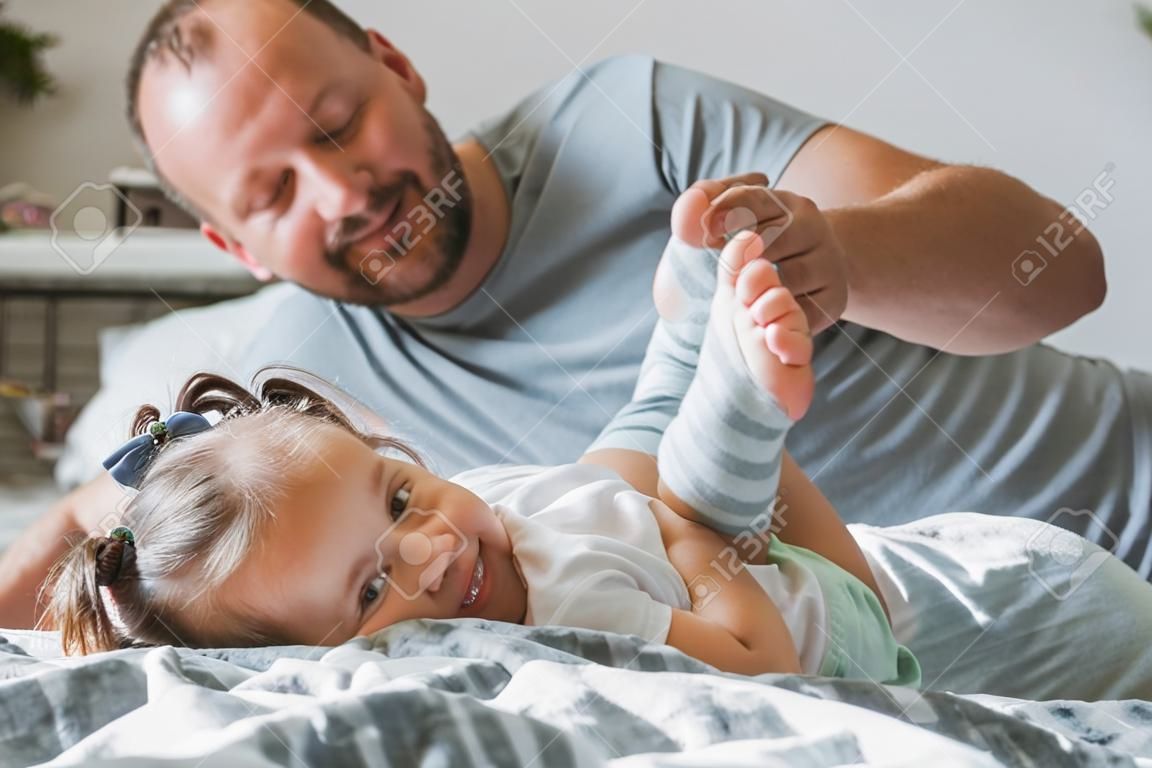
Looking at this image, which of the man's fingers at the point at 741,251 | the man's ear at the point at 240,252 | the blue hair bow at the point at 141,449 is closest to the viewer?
the man's fingers at the point at 741,251

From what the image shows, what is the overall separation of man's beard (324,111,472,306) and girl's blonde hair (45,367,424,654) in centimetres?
51

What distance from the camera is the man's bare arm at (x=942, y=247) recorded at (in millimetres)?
777

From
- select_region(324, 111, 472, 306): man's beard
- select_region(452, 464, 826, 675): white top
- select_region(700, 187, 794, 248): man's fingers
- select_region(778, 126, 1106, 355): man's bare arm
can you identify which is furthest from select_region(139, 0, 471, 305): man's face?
select_region(700, 187, 794, 248): man's fingers

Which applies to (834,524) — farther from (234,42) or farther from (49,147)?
(49,147)

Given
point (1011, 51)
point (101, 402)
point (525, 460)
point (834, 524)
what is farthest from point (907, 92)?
point (101, 402)

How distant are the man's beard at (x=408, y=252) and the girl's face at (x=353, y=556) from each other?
0.57 meters

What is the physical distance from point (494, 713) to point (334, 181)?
2.62 feet

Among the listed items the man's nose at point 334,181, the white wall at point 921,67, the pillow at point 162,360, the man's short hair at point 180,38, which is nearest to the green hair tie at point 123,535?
the man's nose at point 334,181

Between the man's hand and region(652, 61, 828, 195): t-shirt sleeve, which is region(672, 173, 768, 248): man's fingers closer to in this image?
the man's hand

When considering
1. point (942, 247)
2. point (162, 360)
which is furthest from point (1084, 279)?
point (162, 360)

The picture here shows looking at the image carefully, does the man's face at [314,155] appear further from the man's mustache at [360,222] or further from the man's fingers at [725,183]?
the man's fingers at [725,183]

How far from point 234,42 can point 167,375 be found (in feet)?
1.63

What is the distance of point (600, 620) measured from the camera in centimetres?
55

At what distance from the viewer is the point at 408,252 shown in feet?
3.73
